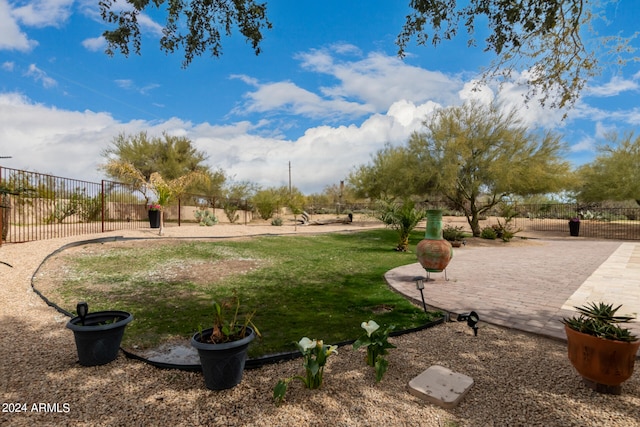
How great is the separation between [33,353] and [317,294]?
3795 mm

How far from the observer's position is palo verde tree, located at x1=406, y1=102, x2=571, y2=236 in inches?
560

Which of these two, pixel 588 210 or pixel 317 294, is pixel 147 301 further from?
pixel 588 210

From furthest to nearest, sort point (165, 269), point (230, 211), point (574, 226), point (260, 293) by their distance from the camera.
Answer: point (230, 211) < point (574, 226) < point (165, 269) < point (260, 293)

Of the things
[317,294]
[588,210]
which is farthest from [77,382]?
[588,210]

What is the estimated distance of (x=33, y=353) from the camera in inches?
134

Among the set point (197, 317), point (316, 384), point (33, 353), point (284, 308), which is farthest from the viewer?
point (284, 308)

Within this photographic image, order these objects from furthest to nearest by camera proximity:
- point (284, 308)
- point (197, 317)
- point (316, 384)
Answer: point (284, 308), point (197, 317), point (316, 384)

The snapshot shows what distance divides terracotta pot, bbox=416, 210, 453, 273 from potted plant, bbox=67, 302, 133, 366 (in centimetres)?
493

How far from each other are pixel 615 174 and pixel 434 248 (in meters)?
21.6

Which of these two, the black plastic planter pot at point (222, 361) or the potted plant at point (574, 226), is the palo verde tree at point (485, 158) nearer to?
the potted plant at point (574, 226)

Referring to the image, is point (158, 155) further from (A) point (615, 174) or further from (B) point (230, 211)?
(A) point (615, 174)

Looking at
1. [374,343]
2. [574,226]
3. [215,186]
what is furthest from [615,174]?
[215,186]

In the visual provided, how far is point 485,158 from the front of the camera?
14875 millimetres

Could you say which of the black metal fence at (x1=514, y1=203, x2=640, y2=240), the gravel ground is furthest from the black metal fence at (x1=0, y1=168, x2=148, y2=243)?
the black metal fence at (x1=514, y1=203, x2=640, y2=240)
